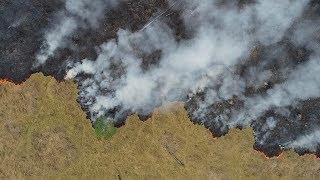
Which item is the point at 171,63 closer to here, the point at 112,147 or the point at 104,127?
the point at 104,127

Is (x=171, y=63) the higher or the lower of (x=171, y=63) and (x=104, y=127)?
the higher

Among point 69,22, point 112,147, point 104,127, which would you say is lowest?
point 112,147

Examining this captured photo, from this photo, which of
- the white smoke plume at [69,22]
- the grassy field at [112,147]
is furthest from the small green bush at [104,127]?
the white smoke plume at [69,22]

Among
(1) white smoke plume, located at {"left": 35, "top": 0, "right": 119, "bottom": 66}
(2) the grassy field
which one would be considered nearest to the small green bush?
(2) the grassy field

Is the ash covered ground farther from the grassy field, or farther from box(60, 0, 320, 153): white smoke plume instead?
the grassy field

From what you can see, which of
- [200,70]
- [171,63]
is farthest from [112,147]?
[200,70]

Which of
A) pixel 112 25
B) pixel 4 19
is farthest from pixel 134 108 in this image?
pixel 4 19

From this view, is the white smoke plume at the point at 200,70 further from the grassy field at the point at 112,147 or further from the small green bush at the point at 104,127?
the grassy field at the point at 112,147
